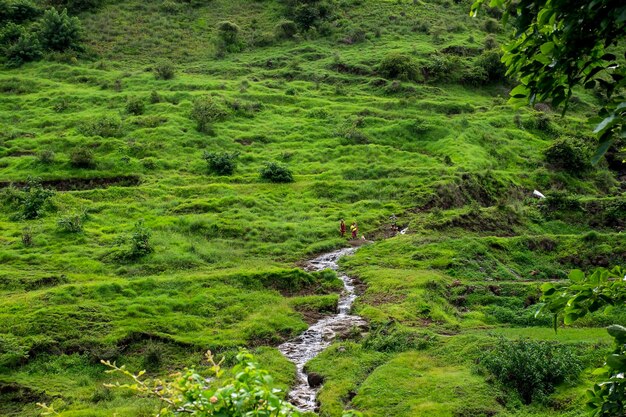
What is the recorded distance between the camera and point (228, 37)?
71.3m

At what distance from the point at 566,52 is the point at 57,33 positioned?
71.9 metres

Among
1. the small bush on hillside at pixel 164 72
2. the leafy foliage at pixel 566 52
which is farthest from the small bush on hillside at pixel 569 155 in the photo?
the leafy foliage at pixel 566 52

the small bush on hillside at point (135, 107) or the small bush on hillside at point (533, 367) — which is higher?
the small bush on hillside at point (533, 367)

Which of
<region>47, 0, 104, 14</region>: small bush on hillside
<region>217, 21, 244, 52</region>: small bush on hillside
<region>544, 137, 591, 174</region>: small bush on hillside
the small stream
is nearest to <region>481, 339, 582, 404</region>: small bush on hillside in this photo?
the small stream

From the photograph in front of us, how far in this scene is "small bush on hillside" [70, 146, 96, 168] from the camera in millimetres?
39594

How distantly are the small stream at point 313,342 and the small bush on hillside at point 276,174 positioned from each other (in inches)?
→ 620

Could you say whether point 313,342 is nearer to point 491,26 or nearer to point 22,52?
point 22,52

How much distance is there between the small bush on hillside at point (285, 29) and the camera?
73.5 m

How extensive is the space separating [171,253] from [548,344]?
1927 cm

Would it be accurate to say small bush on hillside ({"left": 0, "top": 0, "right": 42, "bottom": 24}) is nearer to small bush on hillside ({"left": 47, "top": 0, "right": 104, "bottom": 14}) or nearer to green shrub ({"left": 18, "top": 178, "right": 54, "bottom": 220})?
small bush on hillside ({"left": 47, "top": 0, "right": 104, "bottom": 14})

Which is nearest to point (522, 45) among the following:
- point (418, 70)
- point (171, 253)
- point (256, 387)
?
point (256, 387)

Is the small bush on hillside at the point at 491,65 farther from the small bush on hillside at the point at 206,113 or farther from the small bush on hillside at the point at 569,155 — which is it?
the small bush on hillside at the point at 206,113

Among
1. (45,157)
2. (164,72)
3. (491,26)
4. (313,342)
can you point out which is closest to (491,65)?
(491,26)

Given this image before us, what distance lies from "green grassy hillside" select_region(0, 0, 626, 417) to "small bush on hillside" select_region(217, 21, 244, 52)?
1.41m
